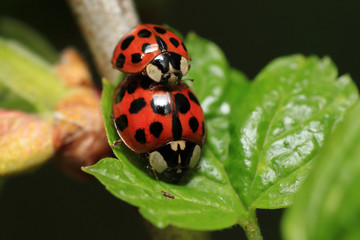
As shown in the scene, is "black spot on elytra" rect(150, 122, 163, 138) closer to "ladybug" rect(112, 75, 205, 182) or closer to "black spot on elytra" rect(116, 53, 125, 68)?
"ladybug" rect(112, 75, 205, 182)

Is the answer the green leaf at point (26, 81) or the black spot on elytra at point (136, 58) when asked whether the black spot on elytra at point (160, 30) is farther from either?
the green leaf at point (26, 81)

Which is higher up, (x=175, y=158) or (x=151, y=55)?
(x=151, y=55)

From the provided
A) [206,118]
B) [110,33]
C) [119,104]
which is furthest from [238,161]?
[110,33]

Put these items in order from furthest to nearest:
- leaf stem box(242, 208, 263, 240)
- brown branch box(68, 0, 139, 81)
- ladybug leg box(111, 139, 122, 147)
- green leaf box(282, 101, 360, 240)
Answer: brown branch box(68, 0, 139, 81) → ladybug leg box(111, 139, 122, 147) → leaf stem box(242, 208, 263, 240) → green leaf box(282, 101, 360, 240)

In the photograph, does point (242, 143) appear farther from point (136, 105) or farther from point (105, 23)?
point (105, 23)

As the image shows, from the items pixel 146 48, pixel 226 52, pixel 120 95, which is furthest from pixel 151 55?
pixel 226 52

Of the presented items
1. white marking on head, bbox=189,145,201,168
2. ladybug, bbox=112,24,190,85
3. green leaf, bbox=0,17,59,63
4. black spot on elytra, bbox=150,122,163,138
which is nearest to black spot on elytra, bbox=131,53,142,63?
ladybug, bbox=112,24,190,85

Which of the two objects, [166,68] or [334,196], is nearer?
[334,196]
